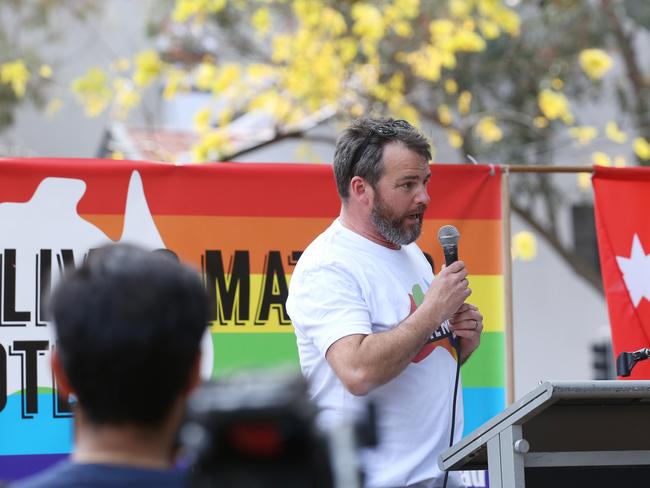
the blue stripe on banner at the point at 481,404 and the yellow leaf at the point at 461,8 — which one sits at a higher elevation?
the yellow leaf at the point at 461,8

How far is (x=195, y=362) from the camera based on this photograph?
1.80 meters

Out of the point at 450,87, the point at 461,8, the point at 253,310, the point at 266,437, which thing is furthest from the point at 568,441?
the point at 450,87

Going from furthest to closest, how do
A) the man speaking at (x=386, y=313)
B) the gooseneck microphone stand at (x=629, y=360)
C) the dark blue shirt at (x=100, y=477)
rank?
the gooseneck microphone stand at (x=629, y=360)
the man speaking at (x=386, y=313)
the dark blue shirt at (x=100, y=477)

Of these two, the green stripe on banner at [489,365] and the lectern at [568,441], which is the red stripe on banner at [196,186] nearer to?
the green stripe on banner at [489,365]

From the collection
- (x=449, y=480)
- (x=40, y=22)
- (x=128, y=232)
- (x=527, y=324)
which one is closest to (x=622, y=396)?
(x=449, y=480)

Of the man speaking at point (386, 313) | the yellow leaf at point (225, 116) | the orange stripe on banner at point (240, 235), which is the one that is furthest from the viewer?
the yellow leaf at point (225, 116)

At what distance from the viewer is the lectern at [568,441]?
332 cm

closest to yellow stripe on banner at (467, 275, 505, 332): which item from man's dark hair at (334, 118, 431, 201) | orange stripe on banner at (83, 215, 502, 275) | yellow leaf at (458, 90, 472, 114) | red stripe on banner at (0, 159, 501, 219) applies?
orange stripe on banner at (83, 215, 502, 275)

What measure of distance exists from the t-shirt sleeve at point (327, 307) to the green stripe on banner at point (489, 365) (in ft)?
5.47

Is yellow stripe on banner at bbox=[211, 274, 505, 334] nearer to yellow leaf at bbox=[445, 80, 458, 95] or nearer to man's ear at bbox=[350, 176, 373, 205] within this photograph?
man's ear at bbox=[350, 176, 373, 205]

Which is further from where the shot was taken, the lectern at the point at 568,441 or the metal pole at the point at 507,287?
the metal pole at the point at 507,287

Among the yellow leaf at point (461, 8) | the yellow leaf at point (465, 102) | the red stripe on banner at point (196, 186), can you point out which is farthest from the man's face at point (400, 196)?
the yellow leaf at point (465, 102)

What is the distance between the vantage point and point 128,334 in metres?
1.70

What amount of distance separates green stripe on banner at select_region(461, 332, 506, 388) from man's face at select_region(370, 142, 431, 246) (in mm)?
1460
